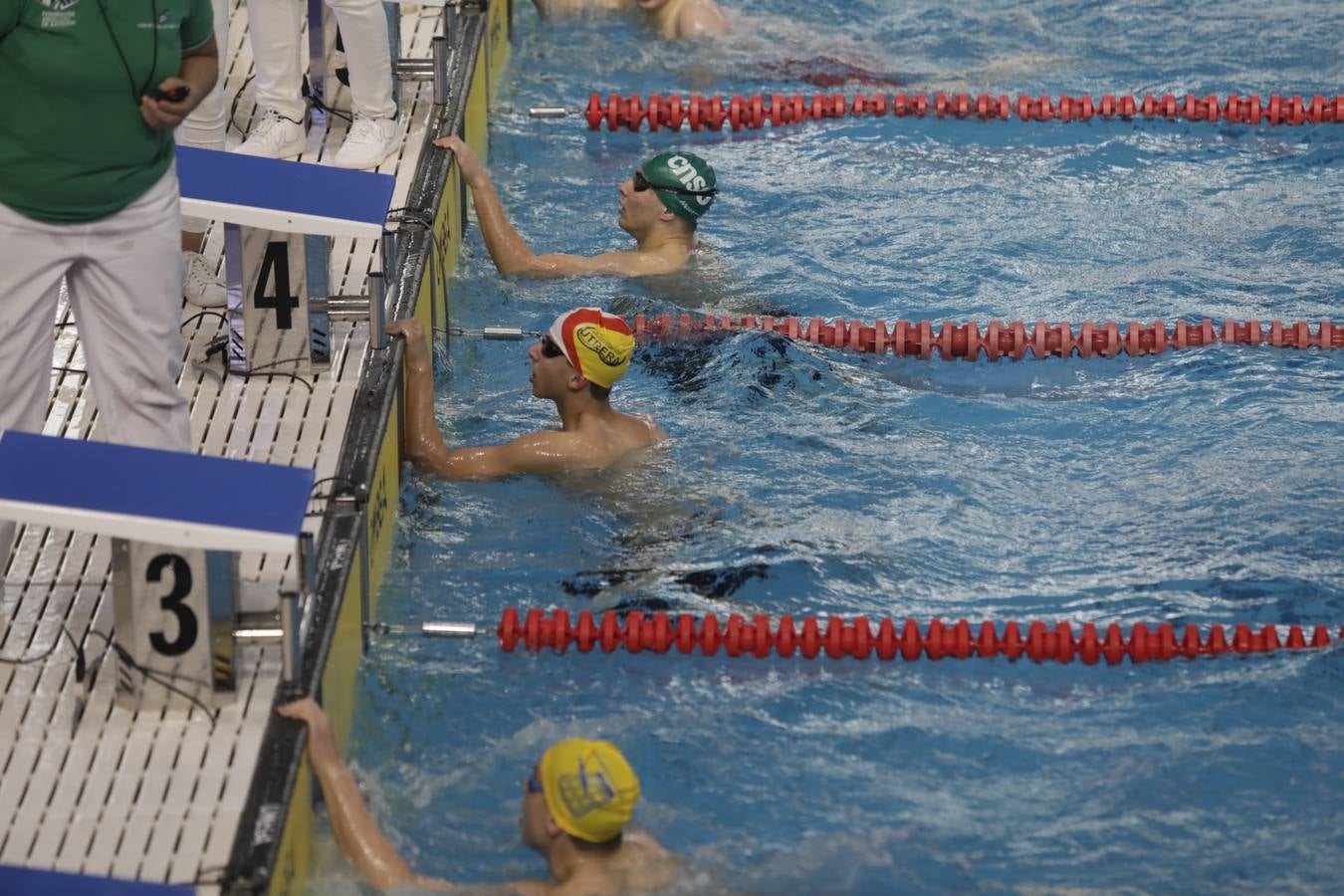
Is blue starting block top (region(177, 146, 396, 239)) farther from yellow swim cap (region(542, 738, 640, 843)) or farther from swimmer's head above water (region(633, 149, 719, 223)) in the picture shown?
yellow swim cap (region(542, 738, 640, 843))

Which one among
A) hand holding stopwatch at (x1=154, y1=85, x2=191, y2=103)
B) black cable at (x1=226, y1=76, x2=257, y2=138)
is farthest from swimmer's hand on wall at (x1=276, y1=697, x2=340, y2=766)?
black cable at (x1=226, y1=76, x2=257, y2=138)

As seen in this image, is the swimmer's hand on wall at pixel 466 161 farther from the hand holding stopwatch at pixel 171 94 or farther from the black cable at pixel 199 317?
the hand holding stopwatch at pixel 171 94

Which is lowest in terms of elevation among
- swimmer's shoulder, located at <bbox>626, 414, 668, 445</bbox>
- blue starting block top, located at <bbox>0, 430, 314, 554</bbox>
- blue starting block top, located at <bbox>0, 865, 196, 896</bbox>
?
blue starting block top, located at <bbox>0, 865, 196, 896</bbox>

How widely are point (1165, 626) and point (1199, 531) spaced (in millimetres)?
566

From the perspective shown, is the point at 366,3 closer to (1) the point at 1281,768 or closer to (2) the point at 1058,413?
(2) the point at 1058,413

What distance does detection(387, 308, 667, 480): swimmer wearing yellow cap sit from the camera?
16.3 ft

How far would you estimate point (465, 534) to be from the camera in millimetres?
5125

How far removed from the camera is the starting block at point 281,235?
4.69 meters

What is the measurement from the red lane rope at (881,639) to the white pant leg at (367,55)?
213cm

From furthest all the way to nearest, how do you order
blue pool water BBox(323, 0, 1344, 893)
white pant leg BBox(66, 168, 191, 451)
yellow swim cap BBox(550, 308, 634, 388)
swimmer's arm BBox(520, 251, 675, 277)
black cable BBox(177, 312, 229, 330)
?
swimmer's arm BBox(520, 251, 675, 277), black cable BBox(177, 312, 229, 330), yellow swim cap BBox(550, 308, 634, 388), blue pool water BBox(323, 0, 1344, 893), white pant leg BBox(66, 168, 191, 451)

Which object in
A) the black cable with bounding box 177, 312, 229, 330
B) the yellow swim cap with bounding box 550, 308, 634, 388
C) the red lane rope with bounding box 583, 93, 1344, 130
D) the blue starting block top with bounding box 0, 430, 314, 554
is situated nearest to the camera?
the blue starting block top with bounding box 0, 430, 314, 554

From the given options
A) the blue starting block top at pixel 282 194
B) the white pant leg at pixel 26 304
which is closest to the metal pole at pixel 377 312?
the blue starting block top at pixel 282 194

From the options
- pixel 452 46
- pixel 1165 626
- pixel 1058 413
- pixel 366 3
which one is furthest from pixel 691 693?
pixel 452 46

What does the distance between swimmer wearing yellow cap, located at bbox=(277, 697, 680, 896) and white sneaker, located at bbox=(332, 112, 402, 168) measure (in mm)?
2660
